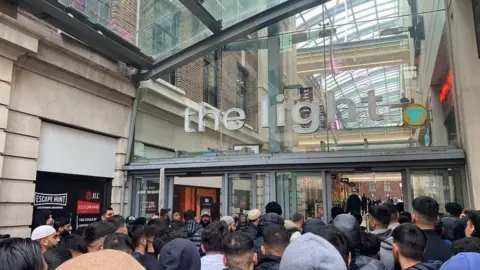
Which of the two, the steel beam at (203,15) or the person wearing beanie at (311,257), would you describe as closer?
the person wearing beanie at (311,257)

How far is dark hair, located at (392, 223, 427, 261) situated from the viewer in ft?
9.33

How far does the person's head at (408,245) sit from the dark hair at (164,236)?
2247mm

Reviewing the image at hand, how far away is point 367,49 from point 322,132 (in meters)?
2.73

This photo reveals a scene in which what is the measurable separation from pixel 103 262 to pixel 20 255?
0.75 meters

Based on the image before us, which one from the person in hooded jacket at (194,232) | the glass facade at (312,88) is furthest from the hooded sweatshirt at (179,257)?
the glass facade at (312,88)

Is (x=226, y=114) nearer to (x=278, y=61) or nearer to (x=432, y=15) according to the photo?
(x=278, y=61)

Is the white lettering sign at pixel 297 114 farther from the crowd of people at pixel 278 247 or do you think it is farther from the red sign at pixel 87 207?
the crowd of people at pixel 278 247

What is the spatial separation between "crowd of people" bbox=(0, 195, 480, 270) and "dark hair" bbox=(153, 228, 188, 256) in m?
0.01

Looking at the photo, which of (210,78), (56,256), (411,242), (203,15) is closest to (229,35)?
(203,15)

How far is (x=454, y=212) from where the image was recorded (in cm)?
573

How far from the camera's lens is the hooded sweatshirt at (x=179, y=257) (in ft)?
12.1

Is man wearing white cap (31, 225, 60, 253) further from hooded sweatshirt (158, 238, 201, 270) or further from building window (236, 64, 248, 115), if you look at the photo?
building window (236, 64, 248, 115)

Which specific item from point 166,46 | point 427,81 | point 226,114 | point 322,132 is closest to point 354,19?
point 427,81

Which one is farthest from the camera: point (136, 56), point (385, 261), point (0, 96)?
point (136, 56)
